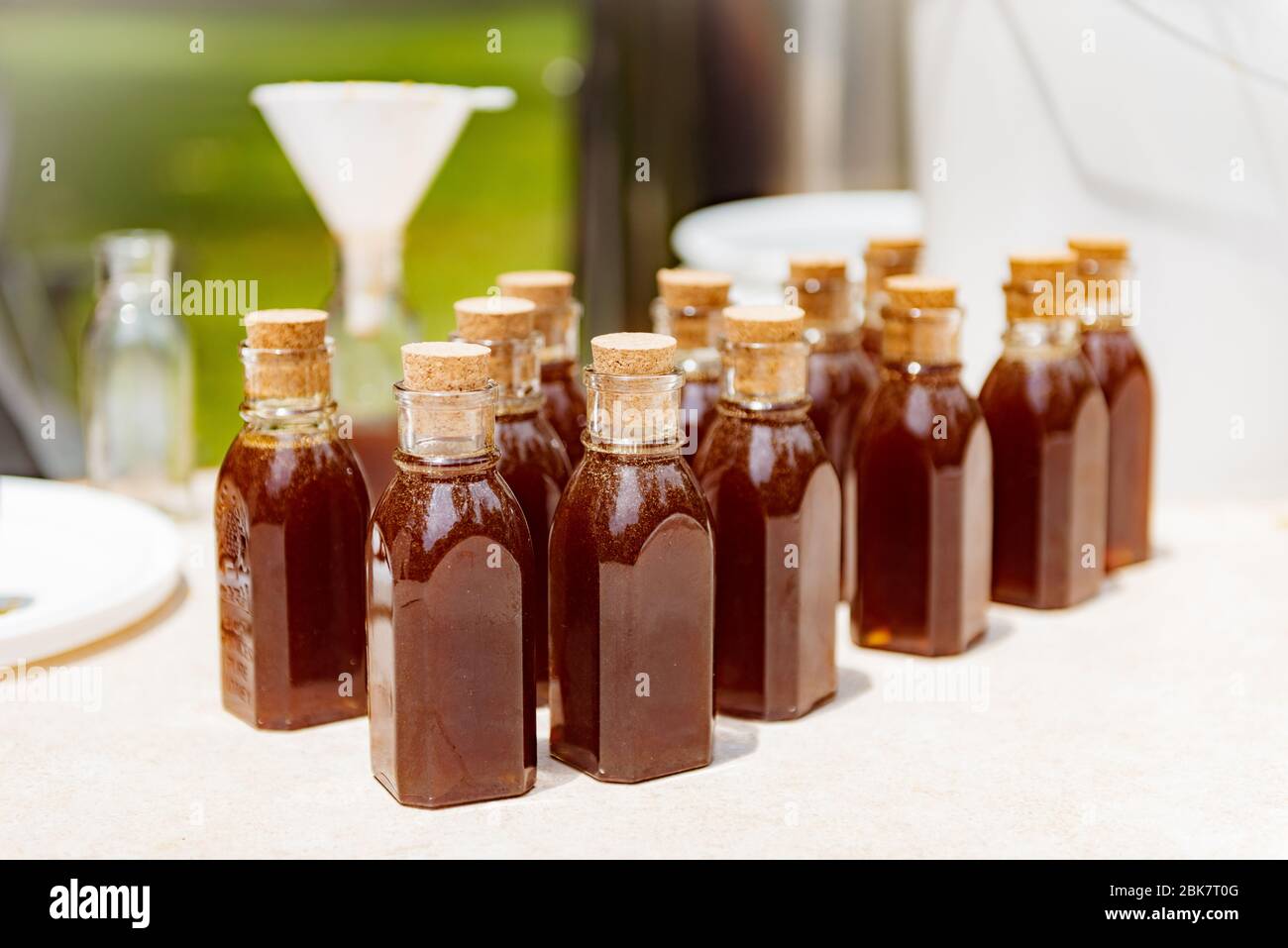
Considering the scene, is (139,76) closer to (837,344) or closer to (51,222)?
(51,222)

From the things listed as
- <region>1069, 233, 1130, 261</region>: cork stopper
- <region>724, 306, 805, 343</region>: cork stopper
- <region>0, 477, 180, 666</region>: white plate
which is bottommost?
<region>0, 477, 180, 666</region>: white plate

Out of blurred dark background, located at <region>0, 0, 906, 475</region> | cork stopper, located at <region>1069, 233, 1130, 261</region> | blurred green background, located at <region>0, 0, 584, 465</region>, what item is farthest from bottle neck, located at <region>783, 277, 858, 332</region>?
blurred green background, located at <region>0, 0, 584, 465</region>

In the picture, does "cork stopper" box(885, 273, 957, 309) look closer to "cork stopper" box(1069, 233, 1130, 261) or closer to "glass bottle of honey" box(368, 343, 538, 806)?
"cork stopper" box(1069, 233, 1130, 261)

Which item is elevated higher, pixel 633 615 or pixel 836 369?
pixel 836 369

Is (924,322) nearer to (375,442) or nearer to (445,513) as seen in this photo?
(445,513)

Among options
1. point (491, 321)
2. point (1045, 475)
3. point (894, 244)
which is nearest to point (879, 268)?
point (894, 244)

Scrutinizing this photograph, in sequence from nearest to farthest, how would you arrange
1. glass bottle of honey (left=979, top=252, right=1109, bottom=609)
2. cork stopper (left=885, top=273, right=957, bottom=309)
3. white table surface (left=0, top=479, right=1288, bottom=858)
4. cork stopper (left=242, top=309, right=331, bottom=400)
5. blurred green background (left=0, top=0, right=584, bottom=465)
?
white table surface (left=0, top=479, right=1288, bottom=858), cork stopper (left=242, top=309, right=331, bottom=400), cork stopper (left=885, top=273, right=957, bottom=309), glass bottle of honey (left=979, top=252, right=1109, bottom=609), blurred green background (left=0, top=0, right=584, bottom=465)

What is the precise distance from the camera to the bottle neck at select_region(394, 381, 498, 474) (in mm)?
867

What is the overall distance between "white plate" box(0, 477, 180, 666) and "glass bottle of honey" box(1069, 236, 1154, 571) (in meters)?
0.79

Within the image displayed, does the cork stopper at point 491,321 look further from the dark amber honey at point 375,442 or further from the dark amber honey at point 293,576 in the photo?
the dark amber honey at point 375,442

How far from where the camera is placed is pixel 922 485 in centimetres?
113

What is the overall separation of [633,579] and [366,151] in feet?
2.11
